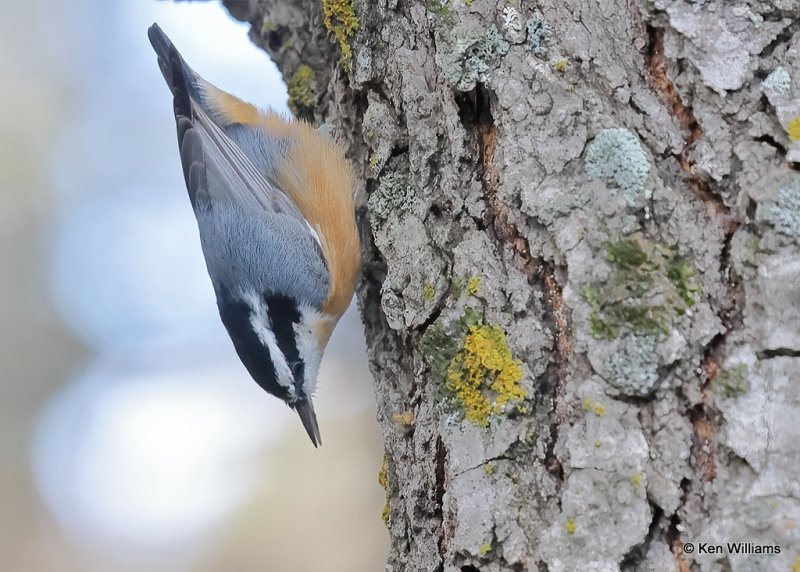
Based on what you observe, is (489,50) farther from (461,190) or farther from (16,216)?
(16,216)

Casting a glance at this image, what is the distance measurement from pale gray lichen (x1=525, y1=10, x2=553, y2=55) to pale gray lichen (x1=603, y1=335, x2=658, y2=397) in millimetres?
620

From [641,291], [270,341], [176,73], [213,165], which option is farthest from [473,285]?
[176,73]

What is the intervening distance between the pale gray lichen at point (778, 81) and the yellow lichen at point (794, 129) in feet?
0.21

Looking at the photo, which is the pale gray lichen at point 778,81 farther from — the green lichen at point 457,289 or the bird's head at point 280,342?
the bird's head at point 280,342

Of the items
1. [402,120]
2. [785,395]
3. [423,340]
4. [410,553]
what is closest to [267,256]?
[402,120]

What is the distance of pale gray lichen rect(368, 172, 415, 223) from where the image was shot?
168 centimetres

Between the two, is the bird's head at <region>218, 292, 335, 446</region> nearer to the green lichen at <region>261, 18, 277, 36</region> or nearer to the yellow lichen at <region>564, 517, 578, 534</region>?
the green lichen at <region>261, 18, 277, 36</region>

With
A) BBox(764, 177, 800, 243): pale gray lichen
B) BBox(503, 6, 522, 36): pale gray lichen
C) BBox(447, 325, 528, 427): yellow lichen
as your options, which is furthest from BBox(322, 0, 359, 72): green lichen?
BBox(764, 177, 800, 243): pale gray lichen

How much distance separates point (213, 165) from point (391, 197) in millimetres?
1126

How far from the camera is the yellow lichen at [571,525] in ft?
3.94

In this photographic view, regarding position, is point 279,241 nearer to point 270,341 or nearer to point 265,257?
point 265,257

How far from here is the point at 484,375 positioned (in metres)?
1.38

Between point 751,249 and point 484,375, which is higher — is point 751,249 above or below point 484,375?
above

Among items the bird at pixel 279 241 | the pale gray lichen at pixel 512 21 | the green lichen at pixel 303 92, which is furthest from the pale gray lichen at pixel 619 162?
the green lichen at pixel 303 92
